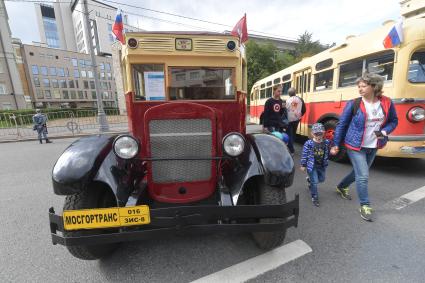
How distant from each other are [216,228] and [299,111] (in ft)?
14.7

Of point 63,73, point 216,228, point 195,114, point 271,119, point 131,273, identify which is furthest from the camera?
point 63,73

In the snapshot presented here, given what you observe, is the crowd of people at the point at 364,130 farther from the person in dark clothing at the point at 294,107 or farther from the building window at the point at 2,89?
the building window at the point at 2,89

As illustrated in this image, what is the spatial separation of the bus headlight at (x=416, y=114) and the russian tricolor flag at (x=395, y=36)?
123 cm

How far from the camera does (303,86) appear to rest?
6777 mm

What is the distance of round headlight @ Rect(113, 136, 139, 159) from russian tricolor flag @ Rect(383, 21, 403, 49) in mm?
4830

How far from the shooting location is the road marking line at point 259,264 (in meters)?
1.90

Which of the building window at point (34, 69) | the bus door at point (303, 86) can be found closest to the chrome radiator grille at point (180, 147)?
the bus door at point (303, 86)

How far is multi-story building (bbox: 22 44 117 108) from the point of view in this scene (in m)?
44.4

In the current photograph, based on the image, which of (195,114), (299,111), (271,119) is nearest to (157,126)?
(195,114)

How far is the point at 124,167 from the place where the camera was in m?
2.21

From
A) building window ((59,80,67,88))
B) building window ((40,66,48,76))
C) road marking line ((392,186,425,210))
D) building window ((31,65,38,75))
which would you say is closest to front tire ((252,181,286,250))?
road marking line ((392,186,425,210))

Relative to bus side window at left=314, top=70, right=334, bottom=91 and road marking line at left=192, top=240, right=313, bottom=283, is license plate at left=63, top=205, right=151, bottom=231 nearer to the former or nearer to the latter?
road marking line at left=192, top=240, right=313, bottom=283

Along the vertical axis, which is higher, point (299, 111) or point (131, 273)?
point (299, 111)

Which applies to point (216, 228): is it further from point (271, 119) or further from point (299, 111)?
point (299, 111)
